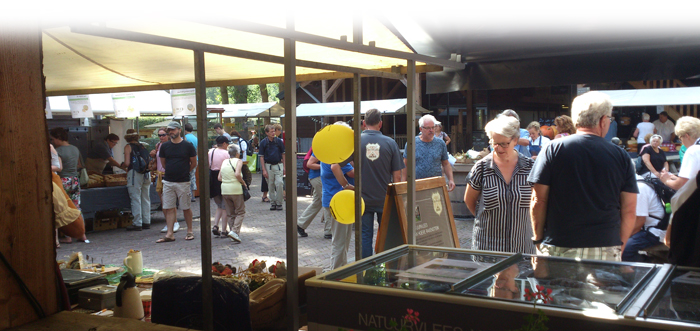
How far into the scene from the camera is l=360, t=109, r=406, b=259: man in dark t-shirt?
535 cm

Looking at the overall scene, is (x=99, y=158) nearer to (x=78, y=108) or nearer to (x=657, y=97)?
(x=78, y=108)

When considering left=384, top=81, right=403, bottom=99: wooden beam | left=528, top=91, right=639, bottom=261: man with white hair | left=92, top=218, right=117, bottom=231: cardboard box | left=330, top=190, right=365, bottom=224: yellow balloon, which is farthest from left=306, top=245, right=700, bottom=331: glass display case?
left=384, top=81, right=403, bottom=99: wooden beam

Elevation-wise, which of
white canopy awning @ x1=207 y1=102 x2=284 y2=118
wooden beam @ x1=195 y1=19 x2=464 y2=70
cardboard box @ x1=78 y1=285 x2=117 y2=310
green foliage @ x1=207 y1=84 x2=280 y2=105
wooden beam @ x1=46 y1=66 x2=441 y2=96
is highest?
green foliage @ x1=207 y1=84 x2=280 y2=105

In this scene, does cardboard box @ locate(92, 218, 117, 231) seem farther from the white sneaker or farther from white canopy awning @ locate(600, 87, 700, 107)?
white canopy awning @ locate(600, 87, 700, 107)

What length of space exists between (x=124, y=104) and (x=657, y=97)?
12.5 metres

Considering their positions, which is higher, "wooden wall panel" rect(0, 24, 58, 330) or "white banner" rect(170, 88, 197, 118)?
"white banner" rect(170, 88, 197, 118)

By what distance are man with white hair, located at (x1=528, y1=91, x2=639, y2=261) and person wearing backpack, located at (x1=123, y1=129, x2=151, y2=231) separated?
26.7 ft

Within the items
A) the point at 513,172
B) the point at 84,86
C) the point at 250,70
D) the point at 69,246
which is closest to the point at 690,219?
the point at 513,172

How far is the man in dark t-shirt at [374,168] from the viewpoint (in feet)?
17.6

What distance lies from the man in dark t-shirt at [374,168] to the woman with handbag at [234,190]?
343cm

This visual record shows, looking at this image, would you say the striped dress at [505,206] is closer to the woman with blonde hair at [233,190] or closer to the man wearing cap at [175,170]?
the woman with blonde hair at [233,190]

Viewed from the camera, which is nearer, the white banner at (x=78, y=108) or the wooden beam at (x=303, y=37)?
the wooden beam at (x=303, y=37)

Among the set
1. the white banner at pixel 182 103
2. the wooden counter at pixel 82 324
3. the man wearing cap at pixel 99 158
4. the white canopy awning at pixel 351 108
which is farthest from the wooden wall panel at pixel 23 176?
the white canopy awning at pixel 351 108

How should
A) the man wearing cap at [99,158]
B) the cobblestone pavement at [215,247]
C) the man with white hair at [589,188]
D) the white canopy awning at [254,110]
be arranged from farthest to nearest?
the white canopy awning at [254,110], the man wearing cap at [99,158], the cobblestone pavement at [215,247], the man with white hair at [589,188]
